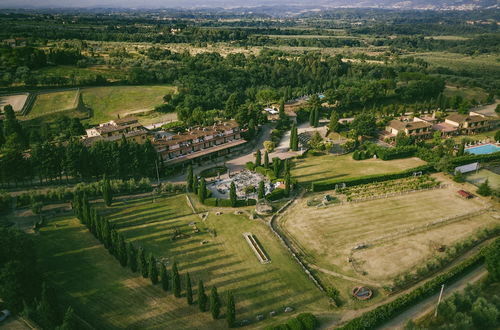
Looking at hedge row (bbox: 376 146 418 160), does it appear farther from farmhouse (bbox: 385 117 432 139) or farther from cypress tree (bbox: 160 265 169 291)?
cypress tree (bbox: 160 265 169 291)

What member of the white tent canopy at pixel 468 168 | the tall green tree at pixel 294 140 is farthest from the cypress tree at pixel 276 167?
the white tent canopy at pixel 468 168

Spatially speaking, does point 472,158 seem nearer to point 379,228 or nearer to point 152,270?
point 379,228

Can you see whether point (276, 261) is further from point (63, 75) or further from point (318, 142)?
point (63, 75)

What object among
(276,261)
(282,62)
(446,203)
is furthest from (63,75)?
(446,203)

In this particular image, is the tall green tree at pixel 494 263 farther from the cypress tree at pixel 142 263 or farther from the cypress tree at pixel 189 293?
the cypress tree at pixel 142 263

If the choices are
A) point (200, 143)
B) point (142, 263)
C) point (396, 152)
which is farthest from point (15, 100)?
point (396, 152)

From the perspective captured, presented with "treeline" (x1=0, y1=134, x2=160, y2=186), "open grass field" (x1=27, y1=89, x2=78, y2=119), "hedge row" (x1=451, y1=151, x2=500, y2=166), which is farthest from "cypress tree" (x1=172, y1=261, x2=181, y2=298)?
"open grass field" (x1=27, y1=89, x2=78, y2=119)

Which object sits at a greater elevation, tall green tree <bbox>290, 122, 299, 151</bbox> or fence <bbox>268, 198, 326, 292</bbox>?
tall green tree <bbox>290, 122, 299, 151</bbox>
